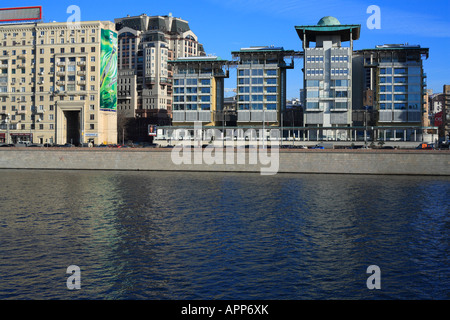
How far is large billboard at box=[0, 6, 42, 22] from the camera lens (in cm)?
13150

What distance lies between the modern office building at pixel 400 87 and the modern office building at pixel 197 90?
43.2 meters

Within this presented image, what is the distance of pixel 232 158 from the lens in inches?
3265

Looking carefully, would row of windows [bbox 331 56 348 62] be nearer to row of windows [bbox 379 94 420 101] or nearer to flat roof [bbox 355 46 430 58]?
flat roof [bbox 355 46 430 58]

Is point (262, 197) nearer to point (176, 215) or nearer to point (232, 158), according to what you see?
point (176, 215)

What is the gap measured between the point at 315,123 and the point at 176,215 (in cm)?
9397

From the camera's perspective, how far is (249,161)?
82000 mm

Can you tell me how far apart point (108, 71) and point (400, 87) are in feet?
260

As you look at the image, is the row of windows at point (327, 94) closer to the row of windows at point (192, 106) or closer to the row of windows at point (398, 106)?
the row of windows at point (398, 106)

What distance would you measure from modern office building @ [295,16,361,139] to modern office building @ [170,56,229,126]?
24795mm

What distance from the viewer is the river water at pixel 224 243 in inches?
858

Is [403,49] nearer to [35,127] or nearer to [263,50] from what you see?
[263,50]

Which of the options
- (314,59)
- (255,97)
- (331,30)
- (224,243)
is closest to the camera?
(224,243)

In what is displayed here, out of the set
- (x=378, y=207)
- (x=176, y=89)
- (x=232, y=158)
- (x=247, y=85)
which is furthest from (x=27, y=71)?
(x=378, y=207)

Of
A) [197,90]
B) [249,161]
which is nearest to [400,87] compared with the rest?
[197,90]
